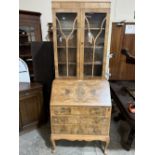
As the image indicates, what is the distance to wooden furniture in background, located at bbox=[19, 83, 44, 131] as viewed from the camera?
2148 mm

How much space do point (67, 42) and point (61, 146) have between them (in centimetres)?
139

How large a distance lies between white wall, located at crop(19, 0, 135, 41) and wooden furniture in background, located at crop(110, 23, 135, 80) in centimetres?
19

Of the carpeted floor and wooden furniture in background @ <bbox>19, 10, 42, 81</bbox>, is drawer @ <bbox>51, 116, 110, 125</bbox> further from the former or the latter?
wooden furniture in background @ <bbox>19, 10, 42, 81</bbox>

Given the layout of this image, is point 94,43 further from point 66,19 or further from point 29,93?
point 29,93

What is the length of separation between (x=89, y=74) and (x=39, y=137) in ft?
3.87

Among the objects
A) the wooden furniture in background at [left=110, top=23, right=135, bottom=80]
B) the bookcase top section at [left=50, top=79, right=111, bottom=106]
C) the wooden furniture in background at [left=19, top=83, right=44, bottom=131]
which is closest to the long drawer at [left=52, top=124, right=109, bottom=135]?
the bookcase top section at [left=50, top=79, right=111, bottom=106]

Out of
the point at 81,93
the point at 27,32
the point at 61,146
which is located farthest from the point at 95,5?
the point at 61,146

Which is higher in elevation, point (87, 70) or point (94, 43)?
point (94, 43)

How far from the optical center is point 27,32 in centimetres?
301

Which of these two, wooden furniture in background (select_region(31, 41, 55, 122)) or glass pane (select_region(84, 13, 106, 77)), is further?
wooden furniture in background (select_region(31, 41, 55, 122))

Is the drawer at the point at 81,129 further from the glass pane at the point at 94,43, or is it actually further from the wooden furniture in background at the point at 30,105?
the glass pane at the point at 94,43

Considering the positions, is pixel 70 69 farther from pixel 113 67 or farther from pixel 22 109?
pixel 113 67
